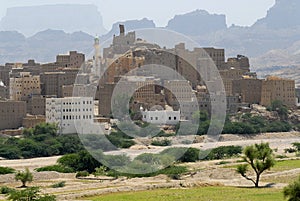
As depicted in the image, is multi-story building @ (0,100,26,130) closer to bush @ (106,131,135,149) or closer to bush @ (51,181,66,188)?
bush @ (106,131,135,149)

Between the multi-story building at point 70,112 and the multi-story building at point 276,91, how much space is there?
2178 centimetres

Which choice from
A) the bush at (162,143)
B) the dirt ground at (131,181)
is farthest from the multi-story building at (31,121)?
the dirt ground at (131,181)

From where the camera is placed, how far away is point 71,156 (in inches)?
2366

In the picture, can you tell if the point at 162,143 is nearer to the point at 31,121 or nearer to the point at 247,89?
the point at 31,121

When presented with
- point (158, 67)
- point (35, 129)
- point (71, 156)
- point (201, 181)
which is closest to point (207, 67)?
point (158, 67)

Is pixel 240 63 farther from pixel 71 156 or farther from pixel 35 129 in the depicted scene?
pixel 71 156

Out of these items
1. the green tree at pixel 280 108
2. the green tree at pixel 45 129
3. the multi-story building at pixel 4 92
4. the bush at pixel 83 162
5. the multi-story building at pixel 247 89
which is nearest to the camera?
the bush at pixel 83 162

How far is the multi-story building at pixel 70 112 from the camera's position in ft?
252

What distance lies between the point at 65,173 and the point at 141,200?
17572 mm

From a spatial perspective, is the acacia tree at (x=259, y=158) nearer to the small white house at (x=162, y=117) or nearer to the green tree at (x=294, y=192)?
the green tree at (x=294, y=192)

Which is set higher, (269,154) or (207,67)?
(207,67)

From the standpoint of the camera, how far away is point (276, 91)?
89.6 metres

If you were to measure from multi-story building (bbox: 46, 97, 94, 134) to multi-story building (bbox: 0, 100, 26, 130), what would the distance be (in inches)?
102

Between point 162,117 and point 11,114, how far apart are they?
14879 millimetres
